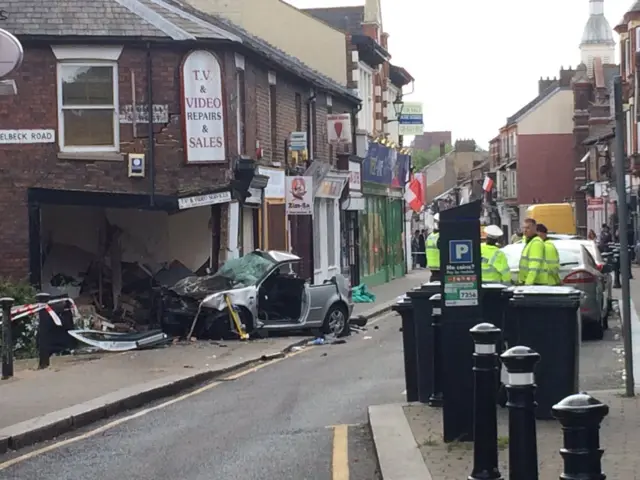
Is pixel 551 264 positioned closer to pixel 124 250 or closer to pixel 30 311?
pixel 30 311

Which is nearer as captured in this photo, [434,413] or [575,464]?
[575,464]

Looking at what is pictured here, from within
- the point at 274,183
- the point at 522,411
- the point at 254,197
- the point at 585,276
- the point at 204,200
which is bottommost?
the point at 522,411

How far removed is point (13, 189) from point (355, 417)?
1219 centimetres

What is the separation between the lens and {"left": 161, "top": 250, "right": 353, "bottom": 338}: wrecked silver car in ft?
61.3

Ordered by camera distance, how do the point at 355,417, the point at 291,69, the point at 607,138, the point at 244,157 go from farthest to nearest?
1. the point at 607,138
2. the point at 291,69
3. the point at 244,157
4. the point at 355,417

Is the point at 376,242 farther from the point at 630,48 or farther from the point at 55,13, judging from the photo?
the point at 55,13

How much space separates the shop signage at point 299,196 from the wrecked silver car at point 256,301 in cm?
489

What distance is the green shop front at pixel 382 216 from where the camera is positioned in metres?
36.8

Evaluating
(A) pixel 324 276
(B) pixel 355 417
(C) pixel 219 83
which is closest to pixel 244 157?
(C) pixel 219 83

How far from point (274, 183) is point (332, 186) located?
19.3ft

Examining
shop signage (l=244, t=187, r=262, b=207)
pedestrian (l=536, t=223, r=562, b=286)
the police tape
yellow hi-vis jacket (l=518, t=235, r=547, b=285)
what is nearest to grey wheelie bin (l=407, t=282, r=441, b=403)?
yellow hi-vis jacket (l=518, t=235, r=547, b=285)

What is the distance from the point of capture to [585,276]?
54.3ft

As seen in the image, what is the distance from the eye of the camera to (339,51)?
113 ft

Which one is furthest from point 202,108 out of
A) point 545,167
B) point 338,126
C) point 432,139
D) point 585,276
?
point 432,139
